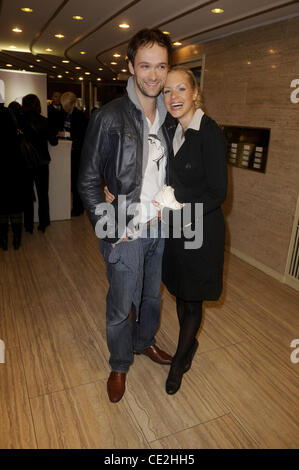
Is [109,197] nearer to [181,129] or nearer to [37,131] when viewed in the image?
[181,129]

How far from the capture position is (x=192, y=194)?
1.74 m

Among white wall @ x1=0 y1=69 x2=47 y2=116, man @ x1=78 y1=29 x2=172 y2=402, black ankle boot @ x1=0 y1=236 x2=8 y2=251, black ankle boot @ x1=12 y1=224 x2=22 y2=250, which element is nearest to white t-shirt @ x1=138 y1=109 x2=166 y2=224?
man @ x1=78 y1=29 x2=172 y2=402

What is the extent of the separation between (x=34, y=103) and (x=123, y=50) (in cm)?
308

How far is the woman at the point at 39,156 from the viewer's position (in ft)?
13.0

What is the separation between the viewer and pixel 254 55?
12.1 ft

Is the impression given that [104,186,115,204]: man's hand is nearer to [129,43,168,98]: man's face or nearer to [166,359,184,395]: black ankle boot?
[129,43,168,98]: man's face

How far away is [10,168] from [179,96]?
2.66m

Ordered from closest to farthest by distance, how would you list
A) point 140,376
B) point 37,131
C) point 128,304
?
point 128,304 → point 140,376 → point 37,131

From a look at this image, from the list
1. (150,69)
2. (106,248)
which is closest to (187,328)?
(106,248)

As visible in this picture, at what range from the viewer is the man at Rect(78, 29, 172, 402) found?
162 centimetres

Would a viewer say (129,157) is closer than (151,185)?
Yes

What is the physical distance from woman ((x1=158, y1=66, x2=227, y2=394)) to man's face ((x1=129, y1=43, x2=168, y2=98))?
54 millimetres
